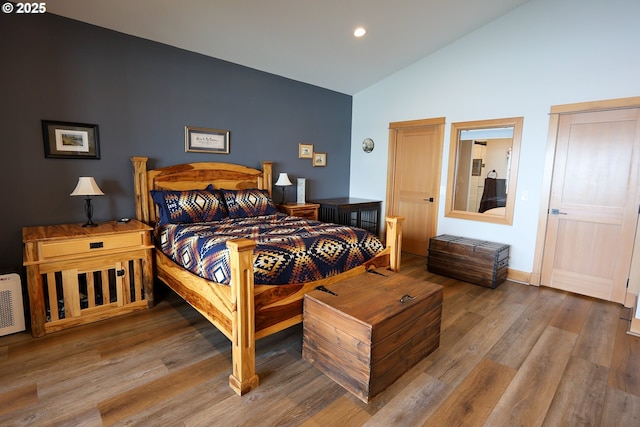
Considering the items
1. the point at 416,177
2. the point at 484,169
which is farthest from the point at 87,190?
the point at 484,169

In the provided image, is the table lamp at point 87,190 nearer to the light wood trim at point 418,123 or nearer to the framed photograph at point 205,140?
the framed photograph at point 205,140

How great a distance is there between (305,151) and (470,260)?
→ 282cm

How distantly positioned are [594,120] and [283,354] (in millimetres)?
3881

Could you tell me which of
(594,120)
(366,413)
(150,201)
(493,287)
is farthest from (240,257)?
(594,120)

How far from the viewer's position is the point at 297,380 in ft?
6.89

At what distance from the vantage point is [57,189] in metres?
3.03

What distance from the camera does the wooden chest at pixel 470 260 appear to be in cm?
376

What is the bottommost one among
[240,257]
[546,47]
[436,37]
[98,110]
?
[240,257]

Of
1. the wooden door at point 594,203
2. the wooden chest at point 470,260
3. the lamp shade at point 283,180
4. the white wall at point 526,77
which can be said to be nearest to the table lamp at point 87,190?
the lamp shade at point 283,180

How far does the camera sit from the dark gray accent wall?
2.80m

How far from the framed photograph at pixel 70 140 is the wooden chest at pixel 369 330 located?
263cm

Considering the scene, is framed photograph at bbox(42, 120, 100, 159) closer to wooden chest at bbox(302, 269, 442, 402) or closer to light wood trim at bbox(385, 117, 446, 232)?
wooden chest at bbox(302, 269, 442, 402)

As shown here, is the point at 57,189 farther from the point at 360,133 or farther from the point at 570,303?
the point at 570,303

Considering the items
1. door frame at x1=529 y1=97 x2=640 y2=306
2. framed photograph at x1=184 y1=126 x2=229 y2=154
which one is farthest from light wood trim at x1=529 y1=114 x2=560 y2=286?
framed photograph at x1=184 y1=126 x2=229 y2=154
